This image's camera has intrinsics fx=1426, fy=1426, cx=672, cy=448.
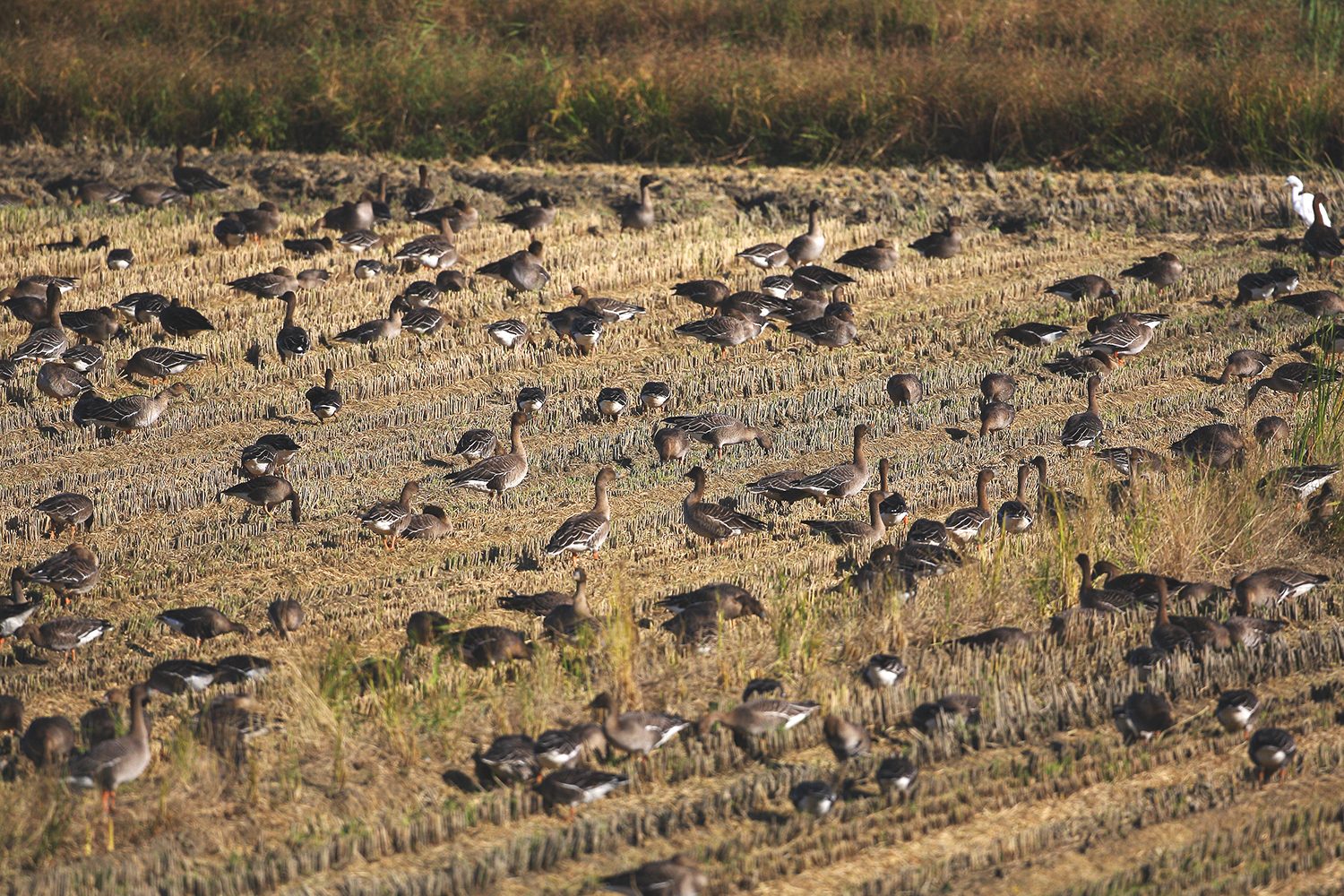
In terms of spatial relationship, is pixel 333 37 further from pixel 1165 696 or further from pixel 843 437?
pixel 1165 696

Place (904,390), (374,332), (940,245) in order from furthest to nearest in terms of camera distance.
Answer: (940,245) → (374,332) → (904,390)

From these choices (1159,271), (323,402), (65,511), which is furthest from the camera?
(1159,271)

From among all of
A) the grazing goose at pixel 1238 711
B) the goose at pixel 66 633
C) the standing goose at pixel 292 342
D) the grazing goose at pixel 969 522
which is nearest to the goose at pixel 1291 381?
the grazing goose at pixel 969 522

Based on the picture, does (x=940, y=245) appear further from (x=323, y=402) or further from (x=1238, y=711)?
(x=1238, y=711)

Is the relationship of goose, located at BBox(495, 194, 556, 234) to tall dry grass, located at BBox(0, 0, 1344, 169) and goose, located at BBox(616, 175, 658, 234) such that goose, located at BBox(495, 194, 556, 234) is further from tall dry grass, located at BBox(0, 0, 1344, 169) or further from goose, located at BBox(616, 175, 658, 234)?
tall dry grass, located at BBox(0, 0, 1344, 169)

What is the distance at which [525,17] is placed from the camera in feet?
89.2

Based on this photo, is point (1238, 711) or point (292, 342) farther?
point (292, 342)

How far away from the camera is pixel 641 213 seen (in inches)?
778

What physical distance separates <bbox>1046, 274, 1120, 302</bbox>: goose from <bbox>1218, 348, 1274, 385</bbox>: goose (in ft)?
7.92

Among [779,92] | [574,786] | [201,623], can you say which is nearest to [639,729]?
[574,786]

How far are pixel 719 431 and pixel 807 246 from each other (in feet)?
18.5

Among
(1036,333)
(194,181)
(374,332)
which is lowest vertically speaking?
(1036,333)

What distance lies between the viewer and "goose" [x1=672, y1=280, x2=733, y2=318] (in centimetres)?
1683

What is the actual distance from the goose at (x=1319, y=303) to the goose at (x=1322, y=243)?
1591mm
